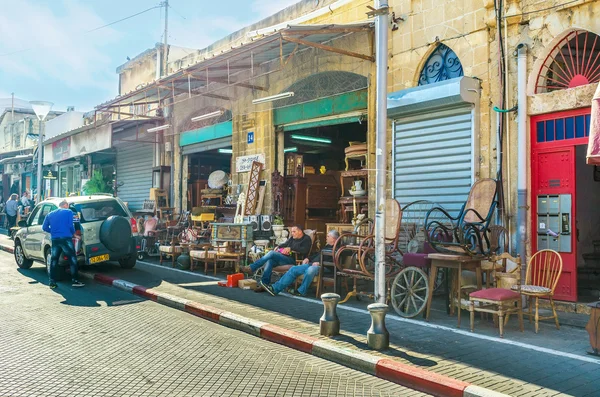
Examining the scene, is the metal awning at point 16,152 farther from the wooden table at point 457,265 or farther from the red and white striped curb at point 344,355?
the wooden table at point 457,265

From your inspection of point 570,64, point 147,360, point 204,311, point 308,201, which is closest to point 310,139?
point 308,201

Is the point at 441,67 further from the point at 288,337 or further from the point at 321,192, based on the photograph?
the point at 288,337

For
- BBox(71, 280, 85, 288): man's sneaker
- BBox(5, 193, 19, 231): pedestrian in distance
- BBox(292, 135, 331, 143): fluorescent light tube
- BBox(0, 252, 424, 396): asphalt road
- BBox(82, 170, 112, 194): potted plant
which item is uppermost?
BBox(292, 135, 331, 143): fluorescent light tube

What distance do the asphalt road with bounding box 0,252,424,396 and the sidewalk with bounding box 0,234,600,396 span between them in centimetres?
53

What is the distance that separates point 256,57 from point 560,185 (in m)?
7.45

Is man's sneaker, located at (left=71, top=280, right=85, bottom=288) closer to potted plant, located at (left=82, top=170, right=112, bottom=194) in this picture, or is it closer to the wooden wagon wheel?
the wooden wagon wheel

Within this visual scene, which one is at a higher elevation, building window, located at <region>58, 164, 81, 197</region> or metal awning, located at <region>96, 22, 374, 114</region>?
metal awning, located at <region>96, 22, 374, 114</region>

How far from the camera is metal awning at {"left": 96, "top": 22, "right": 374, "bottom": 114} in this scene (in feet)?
32.3

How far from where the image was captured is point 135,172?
2081cm

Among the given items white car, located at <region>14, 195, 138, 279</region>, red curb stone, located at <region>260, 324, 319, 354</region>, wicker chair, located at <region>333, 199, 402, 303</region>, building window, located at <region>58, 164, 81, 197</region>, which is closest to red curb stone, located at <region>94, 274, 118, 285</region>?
white car, located at <region>14, 195, 138, 279</region>

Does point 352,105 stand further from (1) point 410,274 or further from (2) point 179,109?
(2) point 179,109

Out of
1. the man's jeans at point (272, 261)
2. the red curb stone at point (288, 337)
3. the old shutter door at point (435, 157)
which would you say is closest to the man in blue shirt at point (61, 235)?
the man's jeans at point (272, 261)

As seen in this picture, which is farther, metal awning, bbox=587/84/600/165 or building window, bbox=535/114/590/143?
building window, bbox=535/114/590/143

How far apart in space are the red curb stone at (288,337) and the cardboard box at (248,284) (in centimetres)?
285
